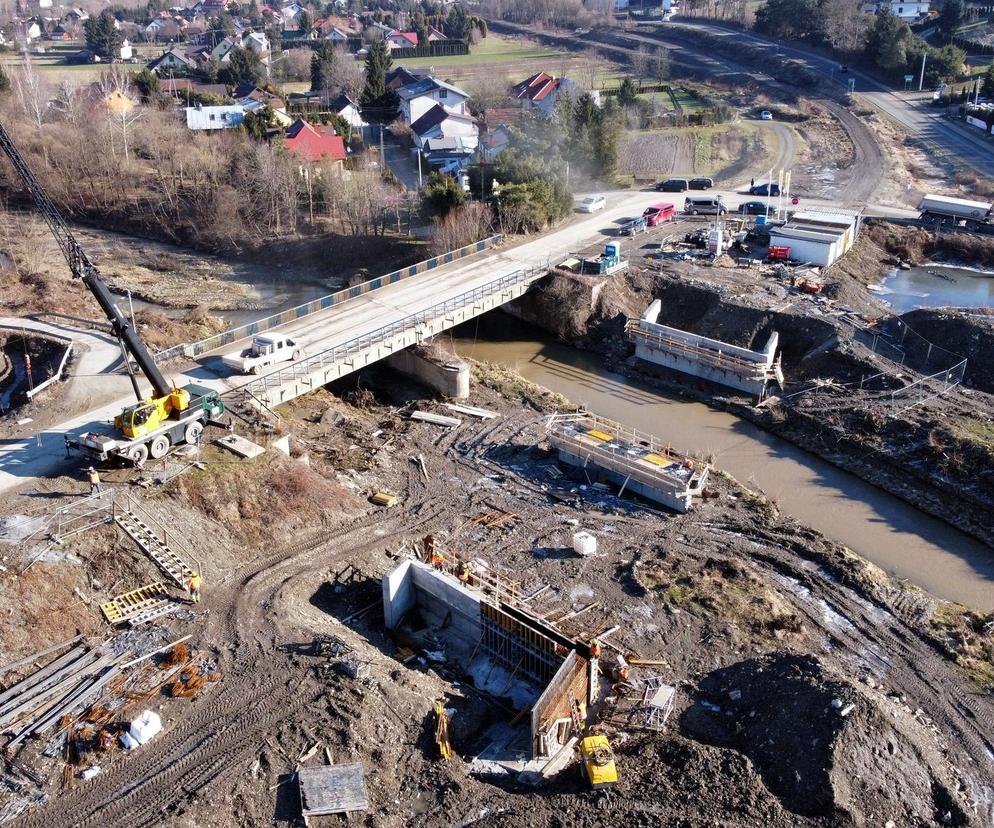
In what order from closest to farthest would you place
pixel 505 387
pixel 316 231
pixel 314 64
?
1. pixel 505 387
2. pixel 316 231
3. pixel 314 64

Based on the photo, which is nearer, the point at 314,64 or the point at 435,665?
the point at 435,665

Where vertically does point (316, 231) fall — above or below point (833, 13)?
below

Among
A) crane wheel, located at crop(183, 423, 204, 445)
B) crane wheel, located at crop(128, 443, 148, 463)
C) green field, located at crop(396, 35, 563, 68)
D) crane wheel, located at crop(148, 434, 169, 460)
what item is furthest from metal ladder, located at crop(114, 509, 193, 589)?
green field, located at crop(396, 35, 563, 68)

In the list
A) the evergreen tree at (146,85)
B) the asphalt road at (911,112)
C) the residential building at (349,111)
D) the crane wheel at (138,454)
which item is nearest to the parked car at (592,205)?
the asphalt road at (911,112)

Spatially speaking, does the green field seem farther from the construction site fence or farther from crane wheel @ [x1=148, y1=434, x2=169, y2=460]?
crane wheel @ [x1=148, y1=434, x2=169, y2=460]

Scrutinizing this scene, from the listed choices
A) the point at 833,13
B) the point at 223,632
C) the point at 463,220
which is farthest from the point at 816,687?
the point at 833,13

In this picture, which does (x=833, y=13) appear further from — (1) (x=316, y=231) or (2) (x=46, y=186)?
(2) (x=46, y=186)

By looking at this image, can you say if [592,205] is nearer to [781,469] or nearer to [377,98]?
[781,469]

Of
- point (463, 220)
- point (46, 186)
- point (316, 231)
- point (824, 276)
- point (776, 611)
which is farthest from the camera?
point (46, 186)
